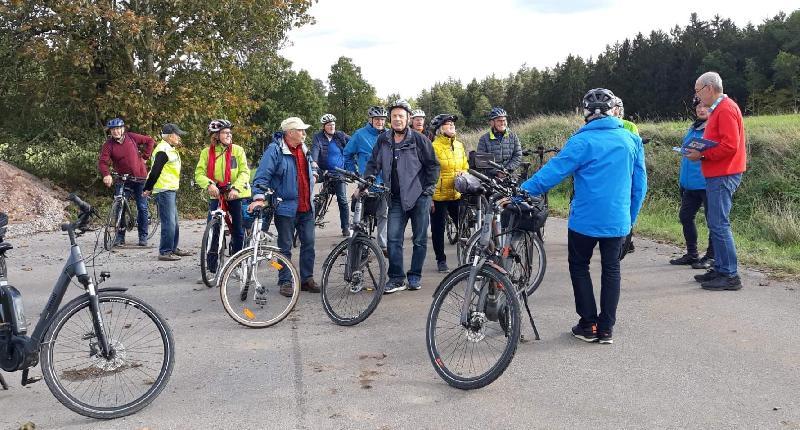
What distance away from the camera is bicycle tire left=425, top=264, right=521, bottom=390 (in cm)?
433

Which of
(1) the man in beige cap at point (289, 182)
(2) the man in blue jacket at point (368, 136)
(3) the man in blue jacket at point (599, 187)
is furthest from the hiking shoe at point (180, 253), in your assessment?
(3) the man in blue jacket at point (599, 187)

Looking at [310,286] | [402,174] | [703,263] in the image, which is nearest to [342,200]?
[310,286]

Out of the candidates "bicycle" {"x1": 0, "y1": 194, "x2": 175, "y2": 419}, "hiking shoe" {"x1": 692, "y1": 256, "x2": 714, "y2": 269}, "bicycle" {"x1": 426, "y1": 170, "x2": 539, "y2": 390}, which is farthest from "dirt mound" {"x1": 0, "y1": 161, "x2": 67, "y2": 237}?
"hiking shoe" {"x1": 692, "y1": 256, "x2": 714, "y2": 269}

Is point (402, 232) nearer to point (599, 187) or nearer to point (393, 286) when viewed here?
point (393, 286)

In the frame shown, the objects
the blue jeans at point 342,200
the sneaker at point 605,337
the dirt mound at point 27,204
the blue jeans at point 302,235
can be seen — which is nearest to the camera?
the sneaker at point 605,337

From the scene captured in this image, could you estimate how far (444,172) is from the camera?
810 cm

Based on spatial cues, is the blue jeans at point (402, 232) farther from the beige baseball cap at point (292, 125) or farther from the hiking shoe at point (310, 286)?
the beige baseball cap at point (292, 125)

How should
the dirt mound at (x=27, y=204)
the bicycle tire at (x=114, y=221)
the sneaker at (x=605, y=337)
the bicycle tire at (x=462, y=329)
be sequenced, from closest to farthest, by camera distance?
the bicycle tire at (x=462, y=329) → the sneaker at (x=605, y=337) → the bicycle tire at (x=114, y=221) → the dirt mound at (x=27, y=204)

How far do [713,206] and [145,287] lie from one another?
654 cm

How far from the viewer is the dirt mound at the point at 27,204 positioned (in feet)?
41.7

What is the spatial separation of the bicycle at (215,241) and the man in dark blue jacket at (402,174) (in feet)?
6.39

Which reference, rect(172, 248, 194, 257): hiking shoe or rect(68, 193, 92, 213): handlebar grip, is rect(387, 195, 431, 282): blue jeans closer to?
rect(68, 193, 92, 213): handlebar grip

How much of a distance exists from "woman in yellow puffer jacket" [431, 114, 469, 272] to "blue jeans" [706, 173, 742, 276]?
9.54ft

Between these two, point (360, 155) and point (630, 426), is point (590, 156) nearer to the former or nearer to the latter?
point (630, 426)
